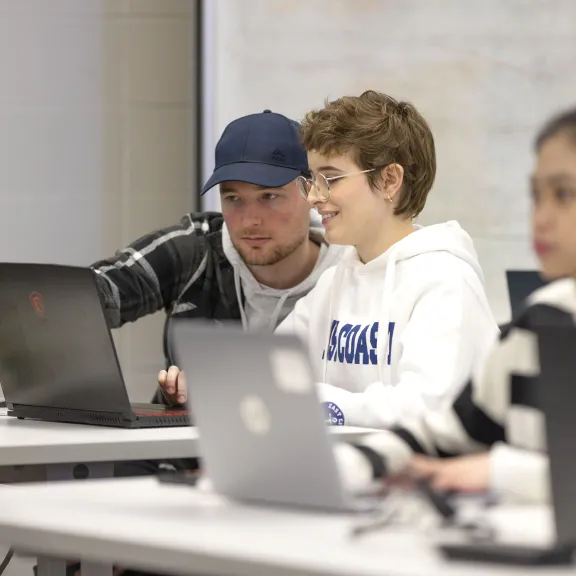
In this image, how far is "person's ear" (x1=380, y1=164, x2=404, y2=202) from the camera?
2.58 metres

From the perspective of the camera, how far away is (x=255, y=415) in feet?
3.95

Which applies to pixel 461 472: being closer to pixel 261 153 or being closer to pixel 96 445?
pixel 96 445

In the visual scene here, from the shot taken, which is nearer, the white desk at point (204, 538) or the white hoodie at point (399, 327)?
the white desk at point (204, 538)

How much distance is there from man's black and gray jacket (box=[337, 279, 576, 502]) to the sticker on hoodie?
792 mm

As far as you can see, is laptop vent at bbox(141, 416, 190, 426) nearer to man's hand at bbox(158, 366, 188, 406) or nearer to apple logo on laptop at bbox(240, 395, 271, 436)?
man's hand at bbox(158, 366, 188, 406)

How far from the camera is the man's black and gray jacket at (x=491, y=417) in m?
1.37

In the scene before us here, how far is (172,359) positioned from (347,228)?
680 mm

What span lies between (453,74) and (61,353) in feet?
6.55

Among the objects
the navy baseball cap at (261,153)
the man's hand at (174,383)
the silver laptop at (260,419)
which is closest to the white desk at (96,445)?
the man's hand at (174,383)

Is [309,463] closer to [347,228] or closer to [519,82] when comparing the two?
[347,228]

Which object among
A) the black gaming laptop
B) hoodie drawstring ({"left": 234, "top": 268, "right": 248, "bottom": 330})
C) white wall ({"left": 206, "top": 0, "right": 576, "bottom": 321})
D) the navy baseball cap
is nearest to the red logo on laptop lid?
the black gaming laptop

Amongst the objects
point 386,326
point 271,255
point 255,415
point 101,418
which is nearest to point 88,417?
point 101,418

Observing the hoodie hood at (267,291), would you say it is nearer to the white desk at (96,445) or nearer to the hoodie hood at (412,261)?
the hoodie hood at (412,261)

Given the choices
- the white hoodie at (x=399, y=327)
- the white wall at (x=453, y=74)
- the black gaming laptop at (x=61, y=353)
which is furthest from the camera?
the white wall at (x=453, y=74)
